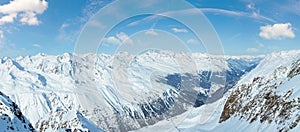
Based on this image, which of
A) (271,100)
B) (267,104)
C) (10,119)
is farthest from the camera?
(267,104)

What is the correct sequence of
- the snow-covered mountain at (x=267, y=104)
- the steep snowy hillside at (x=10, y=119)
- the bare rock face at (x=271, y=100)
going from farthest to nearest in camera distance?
the snow-covered mountain at (x=267, y=104) → the bare rock face at (x=271, y=100) → the steep snowy hillside at (x=10, y=119)

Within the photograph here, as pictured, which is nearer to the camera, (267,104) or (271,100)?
(271,100)

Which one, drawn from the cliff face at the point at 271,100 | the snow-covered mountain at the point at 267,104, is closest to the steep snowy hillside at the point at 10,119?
the snow-covered mountain at the point at 267,104

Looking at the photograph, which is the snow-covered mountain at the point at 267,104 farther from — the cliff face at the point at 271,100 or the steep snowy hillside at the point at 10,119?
the steep snowy hillside at the point at 10,119

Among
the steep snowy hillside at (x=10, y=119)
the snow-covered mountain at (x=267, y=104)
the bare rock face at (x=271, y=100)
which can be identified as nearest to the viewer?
the steep snowy hillside at (x=10, y=119)

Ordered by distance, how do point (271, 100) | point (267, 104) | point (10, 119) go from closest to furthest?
point (10, 119)
point (271, 100)
point (267, 104)

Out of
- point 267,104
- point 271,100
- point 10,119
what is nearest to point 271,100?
point 271,100

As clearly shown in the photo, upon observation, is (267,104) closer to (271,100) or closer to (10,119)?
(271,100)

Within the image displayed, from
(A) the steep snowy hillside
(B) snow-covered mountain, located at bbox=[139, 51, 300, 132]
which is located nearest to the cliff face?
(B) snow-covered mountain, located at bbox=[139, 51, 300, 132]

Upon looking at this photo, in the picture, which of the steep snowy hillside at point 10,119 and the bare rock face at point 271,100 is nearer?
the steep snowy hillside at point 10,119
